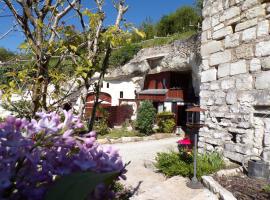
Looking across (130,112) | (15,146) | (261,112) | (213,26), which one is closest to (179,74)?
(130,112)

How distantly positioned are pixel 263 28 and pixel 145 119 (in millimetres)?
8452

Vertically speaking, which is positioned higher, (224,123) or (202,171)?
(224,123)

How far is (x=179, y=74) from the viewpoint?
16766 millimetres

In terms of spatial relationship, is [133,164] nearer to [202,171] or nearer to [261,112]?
[202,171]

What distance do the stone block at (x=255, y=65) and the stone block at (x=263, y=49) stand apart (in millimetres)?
104

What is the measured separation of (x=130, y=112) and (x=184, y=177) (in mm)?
11793

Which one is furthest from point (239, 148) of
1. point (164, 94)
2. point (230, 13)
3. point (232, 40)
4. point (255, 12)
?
point (164, 94)

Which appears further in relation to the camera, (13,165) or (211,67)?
(211,67)

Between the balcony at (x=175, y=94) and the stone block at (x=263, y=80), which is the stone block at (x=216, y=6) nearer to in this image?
the stone block at (x=263, y=80)

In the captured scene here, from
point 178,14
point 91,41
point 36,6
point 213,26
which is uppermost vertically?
Result: point 178,14

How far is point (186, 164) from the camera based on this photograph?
567cm

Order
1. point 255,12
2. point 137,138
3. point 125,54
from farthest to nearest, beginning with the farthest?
point 125,54
point 137,138
point 255,12

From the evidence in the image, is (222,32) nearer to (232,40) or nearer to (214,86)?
(232,40)

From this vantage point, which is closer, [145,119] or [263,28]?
[263,28]
